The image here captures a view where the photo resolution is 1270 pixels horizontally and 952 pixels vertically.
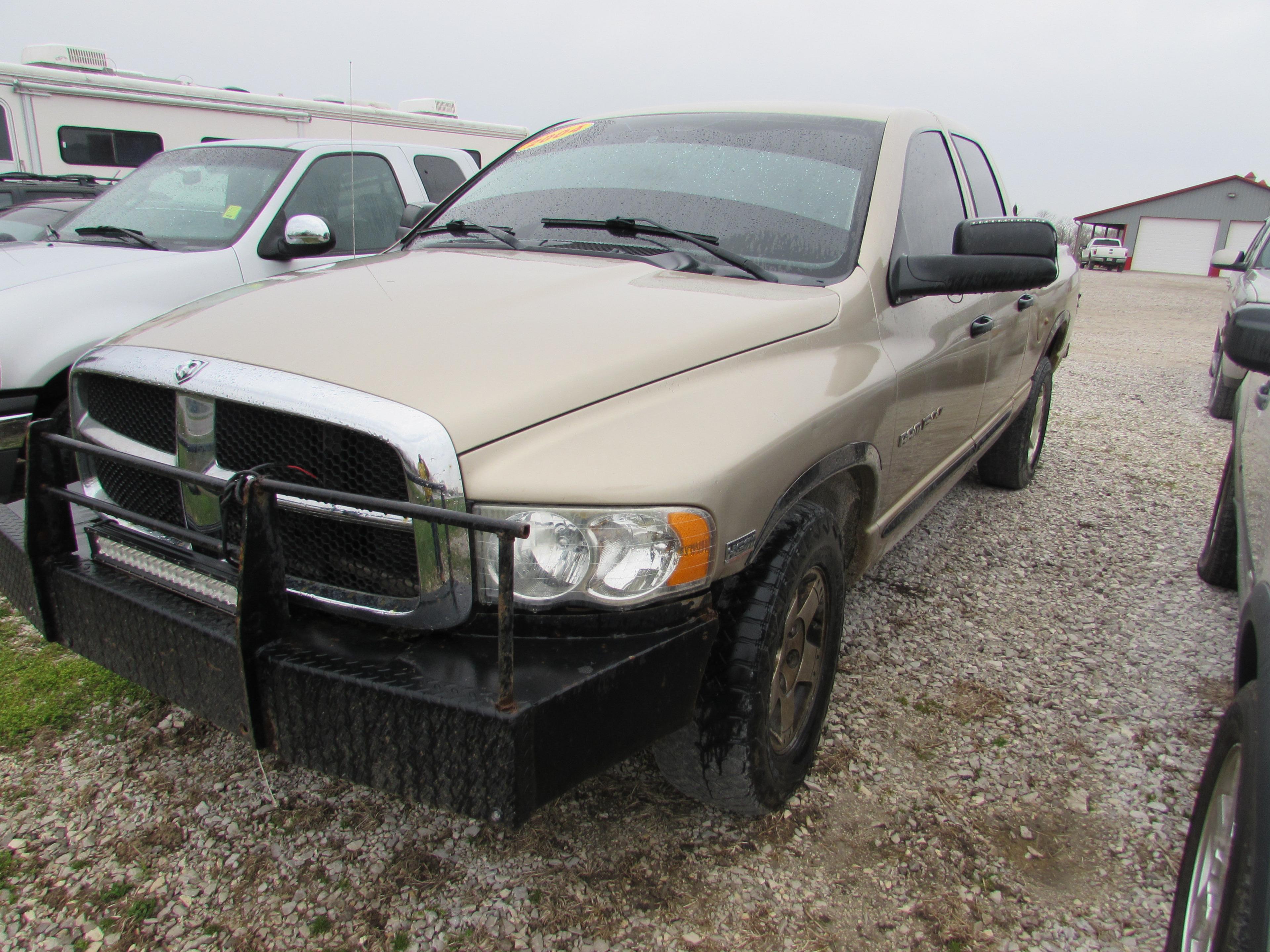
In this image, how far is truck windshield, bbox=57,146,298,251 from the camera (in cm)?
455

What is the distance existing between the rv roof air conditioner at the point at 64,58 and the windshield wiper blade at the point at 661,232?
1025 cm

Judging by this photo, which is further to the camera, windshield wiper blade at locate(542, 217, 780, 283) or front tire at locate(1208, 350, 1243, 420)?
front tire at locate(1208, 350, 1243, 420)

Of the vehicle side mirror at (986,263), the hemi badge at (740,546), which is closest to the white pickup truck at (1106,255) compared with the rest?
the vehicle side mirror at (986,263)

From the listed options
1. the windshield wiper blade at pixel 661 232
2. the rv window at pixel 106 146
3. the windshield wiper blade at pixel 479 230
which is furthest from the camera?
the rv window at pixel 106 146

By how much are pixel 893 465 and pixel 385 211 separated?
152 inches

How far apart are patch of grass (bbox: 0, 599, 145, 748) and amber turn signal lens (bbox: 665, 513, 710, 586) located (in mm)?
1818

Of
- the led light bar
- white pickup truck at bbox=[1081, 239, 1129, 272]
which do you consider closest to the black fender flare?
the led light bar

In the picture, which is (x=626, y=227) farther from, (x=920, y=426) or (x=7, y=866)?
(x=7, y=866)

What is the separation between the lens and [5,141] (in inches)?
376

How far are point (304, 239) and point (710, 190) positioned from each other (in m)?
2.38

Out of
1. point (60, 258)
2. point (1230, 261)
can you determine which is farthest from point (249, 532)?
point (1230, 261)

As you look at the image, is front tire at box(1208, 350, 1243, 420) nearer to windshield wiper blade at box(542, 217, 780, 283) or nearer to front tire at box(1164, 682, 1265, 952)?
windshield wiper blade at box(542, 217, 780, 283)

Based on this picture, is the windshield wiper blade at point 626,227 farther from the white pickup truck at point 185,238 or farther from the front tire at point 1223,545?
the front tire at point 1223,545

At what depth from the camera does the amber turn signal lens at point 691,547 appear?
164 cm
